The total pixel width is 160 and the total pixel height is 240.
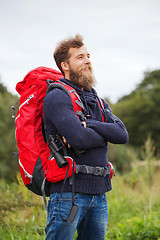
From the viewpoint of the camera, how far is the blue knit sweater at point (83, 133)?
2143 mm

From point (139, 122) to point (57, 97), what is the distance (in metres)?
35.7

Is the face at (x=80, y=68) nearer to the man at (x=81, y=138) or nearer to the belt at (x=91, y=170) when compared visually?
the man at (x=81, y=138)

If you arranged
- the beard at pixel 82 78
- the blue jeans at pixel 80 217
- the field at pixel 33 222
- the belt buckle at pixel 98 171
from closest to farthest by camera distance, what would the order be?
the blue jeans at pixel 80 217 < the belt buckle at pixel 98 171 < the beard at pixel 82 78 < the field at pixel 33 222

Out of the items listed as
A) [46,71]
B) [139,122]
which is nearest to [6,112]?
[46,71]

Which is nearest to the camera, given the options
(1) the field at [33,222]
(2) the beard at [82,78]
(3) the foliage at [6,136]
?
(2) the beard at [82,78]

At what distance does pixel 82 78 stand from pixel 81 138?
0.57 metres

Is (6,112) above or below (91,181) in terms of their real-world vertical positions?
below

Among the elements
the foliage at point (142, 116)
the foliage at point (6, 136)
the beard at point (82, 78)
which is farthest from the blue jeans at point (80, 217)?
the foliage at point (142, 116)

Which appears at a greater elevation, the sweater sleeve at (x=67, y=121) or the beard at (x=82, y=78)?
the beard at (x=82, y=78)

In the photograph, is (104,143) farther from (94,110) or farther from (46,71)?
(46,71)

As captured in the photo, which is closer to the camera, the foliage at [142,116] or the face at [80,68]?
the face at [80,68]

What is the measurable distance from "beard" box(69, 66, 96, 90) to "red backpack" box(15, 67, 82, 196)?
0.14 meters

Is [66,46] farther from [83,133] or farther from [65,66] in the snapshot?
[83,133]

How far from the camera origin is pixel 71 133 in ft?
6.99
